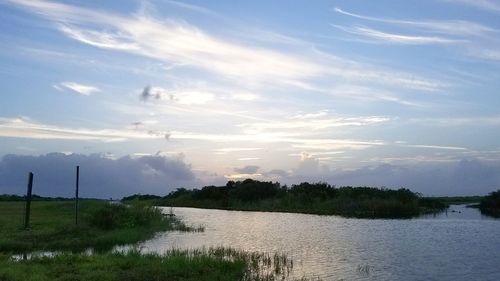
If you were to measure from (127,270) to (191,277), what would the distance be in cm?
264

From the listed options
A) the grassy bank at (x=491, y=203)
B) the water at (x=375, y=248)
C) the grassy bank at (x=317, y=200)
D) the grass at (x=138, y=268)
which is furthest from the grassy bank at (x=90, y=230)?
the grassy bank at (x=491, y=203)

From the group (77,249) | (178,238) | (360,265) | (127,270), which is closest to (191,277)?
(127,270)

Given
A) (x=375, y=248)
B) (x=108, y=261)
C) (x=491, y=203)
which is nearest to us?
(x=108, y=261)

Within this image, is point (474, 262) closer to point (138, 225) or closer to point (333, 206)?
point (138, 225)

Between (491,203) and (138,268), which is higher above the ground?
(491,203)

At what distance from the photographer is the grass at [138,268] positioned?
1894cm

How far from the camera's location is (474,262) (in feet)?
95.0

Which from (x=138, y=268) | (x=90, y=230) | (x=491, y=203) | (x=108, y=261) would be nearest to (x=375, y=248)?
(x=138, y=268)

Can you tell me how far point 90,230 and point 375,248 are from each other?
65.8 ft

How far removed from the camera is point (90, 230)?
37.1 m

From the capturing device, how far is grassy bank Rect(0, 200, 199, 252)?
30891mm

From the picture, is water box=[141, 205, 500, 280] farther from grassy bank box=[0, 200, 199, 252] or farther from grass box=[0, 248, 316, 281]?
grassy bank box=[0, 200, 199, 252]

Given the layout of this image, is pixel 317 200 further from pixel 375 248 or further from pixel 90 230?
pixel 90 230

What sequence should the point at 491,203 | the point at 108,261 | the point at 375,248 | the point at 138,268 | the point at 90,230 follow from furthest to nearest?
the point at 491,203
the point at 90,230
the point at 375,248
the point at 108,261
the point at 138,268
